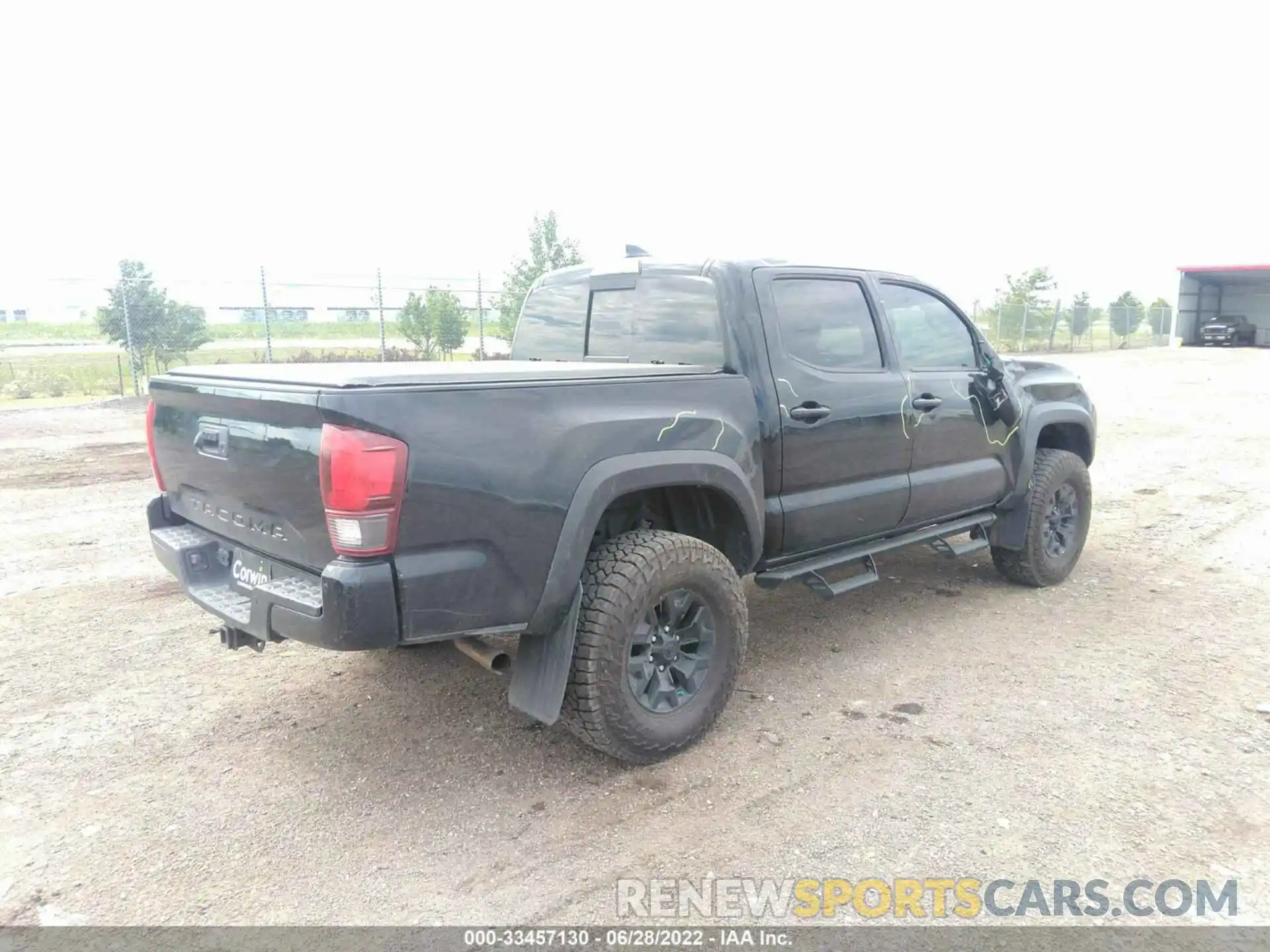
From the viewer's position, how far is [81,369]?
706 inches

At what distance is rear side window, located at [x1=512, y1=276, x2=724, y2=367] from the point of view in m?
3.94

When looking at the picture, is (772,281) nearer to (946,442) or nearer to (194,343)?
(946,442)

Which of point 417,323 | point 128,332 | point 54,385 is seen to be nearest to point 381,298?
point 417,323

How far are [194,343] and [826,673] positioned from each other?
15.1m

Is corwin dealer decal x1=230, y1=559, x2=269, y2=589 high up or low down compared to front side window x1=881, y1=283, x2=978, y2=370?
down

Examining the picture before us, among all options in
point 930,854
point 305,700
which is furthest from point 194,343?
point 930,854

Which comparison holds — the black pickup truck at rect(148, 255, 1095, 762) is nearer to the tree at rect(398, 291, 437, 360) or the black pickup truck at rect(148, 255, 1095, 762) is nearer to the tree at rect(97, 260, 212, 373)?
the tree at rect(97, 260, 212, 373)

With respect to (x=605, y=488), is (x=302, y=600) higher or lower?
lower

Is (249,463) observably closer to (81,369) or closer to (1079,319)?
(81,369)

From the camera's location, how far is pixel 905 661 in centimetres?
446

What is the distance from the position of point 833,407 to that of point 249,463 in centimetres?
246

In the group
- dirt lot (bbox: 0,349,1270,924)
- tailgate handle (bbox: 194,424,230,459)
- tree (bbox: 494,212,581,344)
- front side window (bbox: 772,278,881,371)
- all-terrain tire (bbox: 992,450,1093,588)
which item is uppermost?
tree (bbox: 494,212,581,344)

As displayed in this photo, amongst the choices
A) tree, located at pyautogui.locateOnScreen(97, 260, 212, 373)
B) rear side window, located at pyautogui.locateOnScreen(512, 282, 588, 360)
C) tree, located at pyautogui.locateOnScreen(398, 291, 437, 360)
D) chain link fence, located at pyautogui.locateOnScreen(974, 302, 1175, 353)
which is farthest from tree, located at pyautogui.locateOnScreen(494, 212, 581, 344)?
chain link fence, located at pyautogui.locateOnScreen(974, 302, 1175, 353)

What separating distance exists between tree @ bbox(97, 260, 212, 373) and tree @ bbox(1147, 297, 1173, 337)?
36853 mm
